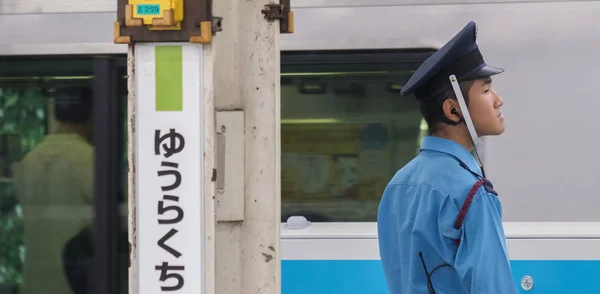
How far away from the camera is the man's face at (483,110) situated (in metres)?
2.10

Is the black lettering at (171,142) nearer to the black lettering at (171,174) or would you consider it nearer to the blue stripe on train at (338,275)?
the black lettering at (171,174)

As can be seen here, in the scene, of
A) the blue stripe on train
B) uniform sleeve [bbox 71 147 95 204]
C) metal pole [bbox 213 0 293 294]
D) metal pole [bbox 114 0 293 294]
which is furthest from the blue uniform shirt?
uniform sleeve [bbox 71 147 95 204]

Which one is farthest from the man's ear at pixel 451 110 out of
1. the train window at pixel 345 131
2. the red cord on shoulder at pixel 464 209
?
the train window at pixel 345 131

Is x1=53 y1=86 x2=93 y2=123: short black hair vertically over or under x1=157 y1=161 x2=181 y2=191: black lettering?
over

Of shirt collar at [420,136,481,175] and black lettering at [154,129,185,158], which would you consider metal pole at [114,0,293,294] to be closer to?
black lettering at [154,129,185,158]

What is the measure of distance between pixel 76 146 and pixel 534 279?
7.68ft

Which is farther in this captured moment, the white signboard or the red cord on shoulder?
the red cord on shoulder

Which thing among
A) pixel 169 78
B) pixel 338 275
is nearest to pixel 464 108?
pixel 169 78

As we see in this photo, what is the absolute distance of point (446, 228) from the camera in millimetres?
1910

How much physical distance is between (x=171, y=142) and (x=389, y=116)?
2197 mm

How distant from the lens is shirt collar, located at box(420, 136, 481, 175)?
206 centimetres

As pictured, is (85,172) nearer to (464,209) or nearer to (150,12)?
(150,12)

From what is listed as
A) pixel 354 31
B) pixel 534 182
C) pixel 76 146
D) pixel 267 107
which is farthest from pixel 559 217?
pixel 76 146

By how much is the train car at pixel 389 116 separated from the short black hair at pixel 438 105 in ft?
5.04
